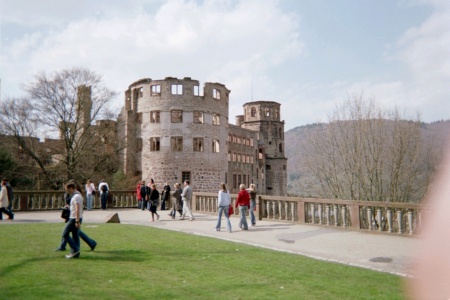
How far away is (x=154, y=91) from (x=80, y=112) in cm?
947

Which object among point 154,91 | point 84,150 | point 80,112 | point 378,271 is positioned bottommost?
point 378,271

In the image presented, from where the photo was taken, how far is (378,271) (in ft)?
28.0

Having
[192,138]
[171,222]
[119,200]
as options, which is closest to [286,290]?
[171,222]

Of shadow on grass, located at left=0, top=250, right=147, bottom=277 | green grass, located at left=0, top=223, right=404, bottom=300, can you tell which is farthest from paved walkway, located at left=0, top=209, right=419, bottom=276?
shadow on grass, located at left=0, top=250, right=147, bottom=277

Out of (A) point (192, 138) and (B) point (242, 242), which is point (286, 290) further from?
(A) point (192, 138)

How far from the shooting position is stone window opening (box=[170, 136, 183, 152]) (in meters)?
46.0

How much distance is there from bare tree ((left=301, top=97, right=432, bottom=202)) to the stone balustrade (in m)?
8.25

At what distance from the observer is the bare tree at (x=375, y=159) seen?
2748 centimetres

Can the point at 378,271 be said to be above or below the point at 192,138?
below

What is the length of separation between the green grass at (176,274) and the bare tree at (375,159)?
749 inches

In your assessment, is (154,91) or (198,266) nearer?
(198,266)

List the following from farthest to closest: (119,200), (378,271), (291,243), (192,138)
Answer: (192,138) < (119,200) < (291,243) < (378,271)

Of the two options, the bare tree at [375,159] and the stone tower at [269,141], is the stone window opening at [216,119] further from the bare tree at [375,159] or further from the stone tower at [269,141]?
the stone tower at [269,141]

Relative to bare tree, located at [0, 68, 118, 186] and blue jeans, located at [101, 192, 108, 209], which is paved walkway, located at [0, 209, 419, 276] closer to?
blue jeans, located at [101, 192, 108, 209]
